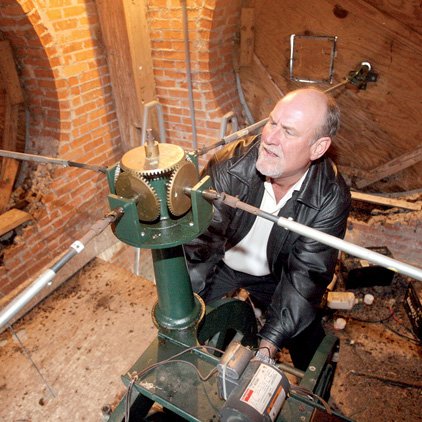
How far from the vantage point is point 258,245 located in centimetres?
206

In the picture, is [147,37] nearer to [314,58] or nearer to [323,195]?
[314,58]

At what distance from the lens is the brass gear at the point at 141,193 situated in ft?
3.01

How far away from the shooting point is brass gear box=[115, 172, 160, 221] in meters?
0.92

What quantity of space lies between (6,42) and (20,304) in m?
2.61

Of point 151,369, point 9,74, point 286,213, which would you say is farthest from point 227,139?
point 9,74

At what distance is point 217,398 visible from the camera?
3.61 ft

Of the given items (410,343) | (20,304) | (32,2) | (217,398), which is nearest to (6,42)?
(32,2)

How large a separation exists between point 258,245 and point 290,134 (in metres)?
0.66

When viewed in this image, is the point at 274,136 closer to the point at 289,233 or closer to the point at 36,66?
the point at 289,233

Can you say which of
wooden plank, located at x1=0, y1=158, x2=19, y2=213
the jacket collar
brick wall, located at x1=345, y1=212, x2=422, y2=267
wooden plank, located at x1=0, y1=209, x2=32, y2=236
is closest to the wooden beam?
wooden plank, located at x1=0, y1=158, x2=19, y2=213

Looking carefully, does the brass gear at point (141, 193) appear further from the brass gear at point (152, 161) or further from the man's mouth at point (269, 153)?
the man's mouth at point (269, 153)

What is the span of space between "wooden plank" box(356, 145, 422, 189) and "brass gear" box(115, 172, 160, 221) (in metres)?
2.52

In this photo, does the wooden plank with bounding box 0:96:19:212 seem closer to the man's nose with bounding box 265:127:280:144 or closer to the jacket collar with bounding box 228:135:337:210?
the jacket collar with bounding box 228:135:337:210

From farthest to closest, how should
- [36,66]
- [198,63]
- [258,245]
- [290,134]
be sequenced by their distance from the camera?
[198,63] < [36,66] < [258,245] < [290,134]
